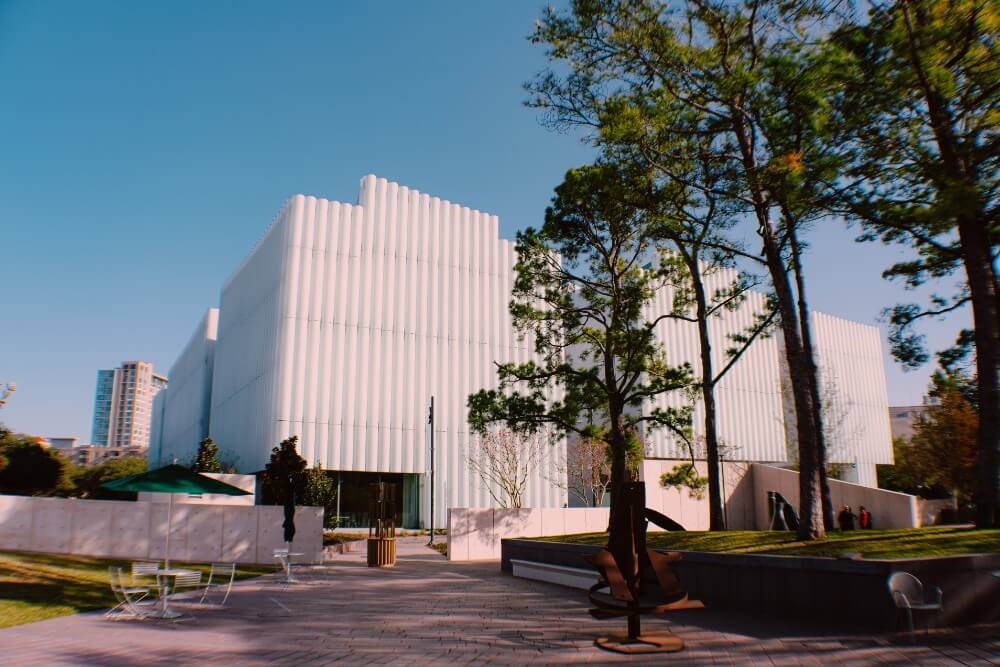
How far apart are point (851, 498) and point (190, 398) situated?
59.5m

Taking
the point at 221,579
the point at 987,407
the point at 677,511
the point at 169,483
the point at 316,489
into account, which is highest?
the point at 987,407

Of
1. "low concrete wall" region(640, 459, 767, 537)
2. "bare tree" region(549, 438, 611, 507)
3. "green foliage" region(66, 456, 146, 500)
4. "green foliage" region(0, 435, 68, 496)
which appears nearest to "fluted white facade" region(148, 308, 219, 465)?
"green foliage" region(66, 456, 146, 500)

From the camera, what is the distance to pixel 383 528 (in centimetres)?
2119

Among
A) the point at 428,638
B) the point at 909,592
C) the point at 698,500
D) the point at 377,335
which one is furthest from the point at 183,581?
the point at 377,335

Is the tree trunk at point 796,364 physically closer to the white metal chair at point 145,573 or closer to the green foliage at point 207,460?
the white metal chair at point 145,573

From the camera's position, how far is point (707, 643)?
8.15 meters

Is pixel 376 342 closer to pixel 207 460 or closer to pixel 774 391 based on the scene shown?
pixel 207 460

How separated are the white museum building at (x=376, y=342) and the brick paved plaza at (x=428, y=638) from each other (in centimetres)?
2525

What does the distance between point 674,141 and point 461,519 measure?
45.8 feet

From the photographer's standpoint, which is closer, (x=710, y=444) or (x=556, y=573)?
(x=556, y=573)

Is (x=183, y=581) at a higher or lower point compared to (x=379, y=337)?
lower

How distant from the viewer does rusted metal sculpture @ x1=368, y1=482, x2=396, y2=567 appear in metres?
20.1

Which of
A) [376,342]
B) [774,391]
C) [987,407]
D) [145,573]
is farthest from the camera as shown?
[774,391]

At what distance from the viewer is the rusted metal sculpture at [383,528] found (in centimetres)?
2011
